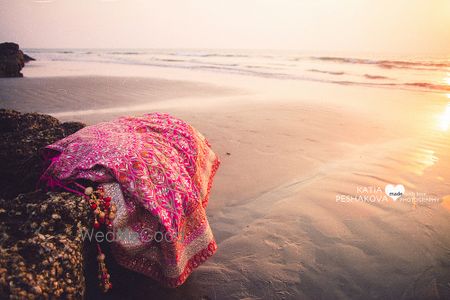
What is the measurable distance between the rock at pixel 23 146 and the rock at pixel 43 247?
1.96 ft

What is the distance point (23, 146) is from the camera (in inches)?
100.0

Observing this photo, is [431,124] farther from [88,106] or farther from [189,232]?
[88,106]

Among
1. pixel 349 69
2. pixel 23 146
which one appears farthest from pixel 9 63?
pixel 349 69

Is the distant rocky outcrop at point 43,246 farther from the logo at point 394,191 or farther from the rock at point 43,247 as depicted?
the logo at point 394,191

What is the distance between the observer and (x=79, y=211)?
1647 mm

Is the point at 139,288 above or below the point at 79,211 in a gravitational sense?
below

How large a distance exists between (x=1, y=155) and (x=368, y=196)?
13.0 feet

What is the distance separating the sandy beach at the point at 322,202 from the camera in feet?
7.95

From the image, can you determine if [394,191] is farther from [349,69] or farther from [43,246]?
[349,69]

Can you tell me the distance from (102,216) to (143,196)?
26 cm

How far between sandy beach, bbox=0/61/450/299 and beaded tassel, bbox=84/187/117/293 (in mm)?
438

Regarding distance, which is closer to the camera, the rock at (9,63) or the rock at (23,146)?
the rock at (23,146)

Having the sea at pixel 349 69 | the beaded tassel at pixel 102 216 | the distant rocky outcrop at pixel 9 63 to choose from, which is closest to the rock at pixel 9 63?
the distant rocky outcrop at pixel 9 63

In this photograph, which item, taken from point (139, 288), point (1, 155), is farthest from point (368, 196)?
point (1, 155)
